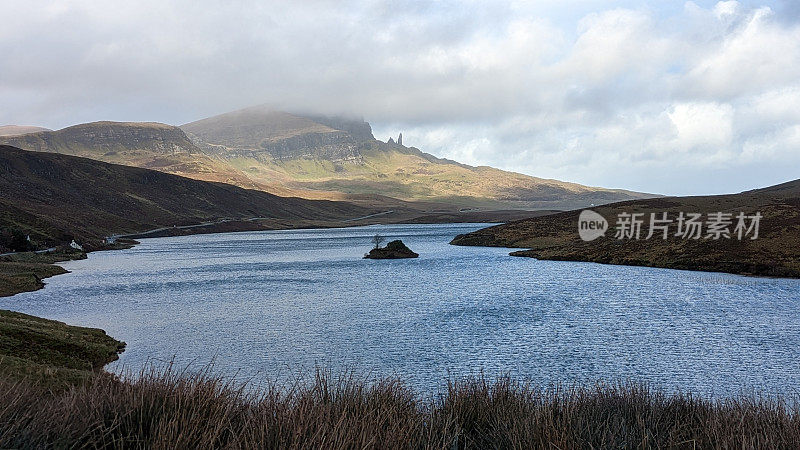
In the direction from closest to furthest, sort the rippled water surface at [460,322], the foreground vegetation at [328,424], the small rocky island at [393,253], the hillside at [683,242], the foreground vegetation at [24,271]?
1. the foreground vegetation at [328,424]
2. the rippled water surface at [460,322]
3. the foreground vegetation at [24,271]
4. the hillside at [683,242]
5. the small rocky island at [393,253]

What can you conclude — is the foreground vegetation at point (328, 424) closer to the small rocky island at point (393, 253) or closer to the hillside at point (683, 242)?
the hillside at point (683, 242)

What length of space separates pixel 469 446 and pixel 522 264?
89.8 meters

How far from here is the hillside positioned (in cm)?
8176

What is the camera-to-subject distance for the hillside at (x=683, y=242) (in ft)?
268

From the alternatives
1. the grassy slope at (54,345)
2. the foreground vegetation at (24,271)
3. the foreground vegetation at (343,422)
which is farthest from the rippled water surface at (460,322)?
the foreground vegetation at (24,271)

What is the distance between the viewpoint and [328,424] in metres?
10.8

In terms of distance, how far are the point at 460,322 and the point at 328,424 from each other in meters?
37.0

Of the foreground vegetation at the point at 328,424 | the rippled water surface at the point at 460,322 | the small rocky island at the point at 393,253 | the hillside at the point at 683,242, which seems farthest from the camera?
the small rocky island at the point at 393,253

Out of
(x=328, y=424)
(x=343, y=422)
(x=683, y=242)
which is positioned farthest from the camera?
(x=683, y=242)

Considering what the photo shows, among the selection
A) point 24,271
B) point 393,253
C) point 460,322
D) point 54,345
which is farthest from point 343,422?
point 393,253

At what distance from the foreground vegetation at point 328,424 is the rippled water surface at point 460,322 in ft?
8.50

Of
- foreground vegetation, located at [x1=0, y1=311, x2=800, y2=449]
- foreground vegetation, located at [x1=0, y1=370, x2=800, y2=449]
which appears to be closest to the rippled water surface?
foreground vegetation, located at [x1=0, y1=311, x2=800, y2=449]

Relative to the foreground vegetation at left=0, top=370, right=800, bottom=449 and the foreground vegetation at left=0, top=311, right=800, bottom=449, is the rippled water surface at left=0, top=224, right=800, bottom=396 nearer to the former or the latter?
the foreground vegetation at left=0, top=311, right=800, bottom=449

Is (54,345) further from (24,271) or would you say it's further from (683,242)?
(683,242)
